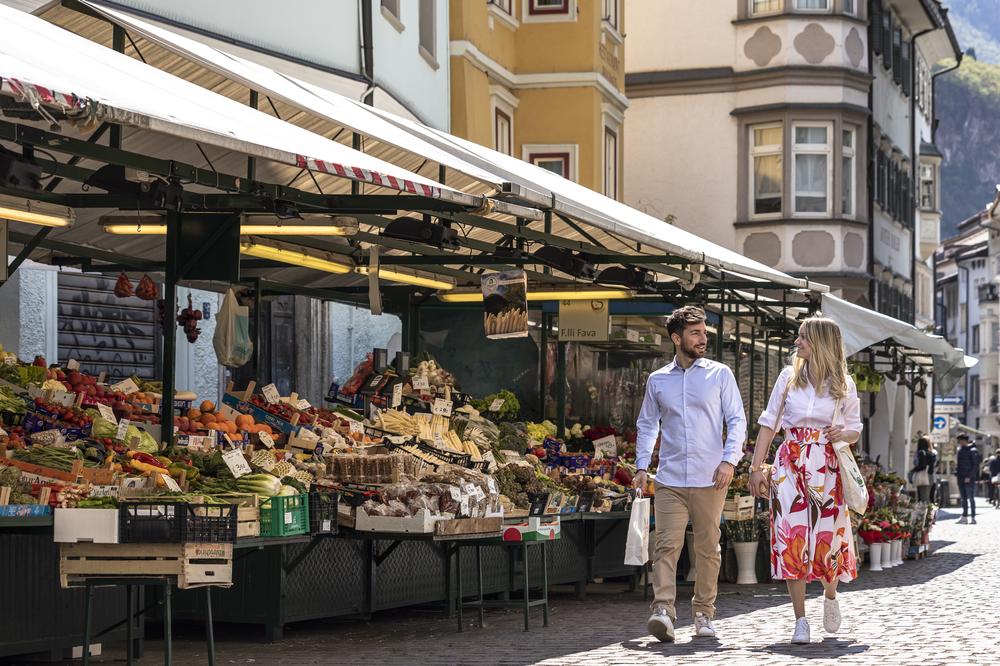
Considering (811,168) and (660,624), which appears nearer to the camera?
(660,624)

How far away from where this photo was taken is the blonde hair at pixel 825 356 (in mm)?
11195

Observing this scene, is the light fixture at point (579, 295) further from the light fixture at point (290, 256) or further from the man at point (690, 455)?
the man at point (690, 455)

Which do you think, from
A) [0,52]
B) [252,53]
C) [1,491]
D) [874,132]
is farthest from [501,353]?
[874,132]

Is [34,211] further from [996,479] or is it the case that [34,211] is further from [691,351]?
[996,479]

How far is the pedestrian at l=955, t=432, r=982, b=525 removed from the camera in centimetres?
3638

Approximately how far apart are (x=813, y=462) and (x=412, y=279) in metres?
6.66

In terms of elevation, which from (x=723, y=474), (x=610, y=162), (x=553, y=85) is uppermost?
(x=553, y=85)

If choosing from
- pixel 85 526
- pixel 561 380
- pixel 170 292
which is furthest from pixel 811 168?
pixel 85 526

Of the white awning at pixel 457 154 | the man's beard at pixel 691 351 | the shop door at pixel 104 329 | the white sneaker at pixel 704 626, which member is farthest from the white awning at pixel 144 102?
the shop door at pixel 104 329

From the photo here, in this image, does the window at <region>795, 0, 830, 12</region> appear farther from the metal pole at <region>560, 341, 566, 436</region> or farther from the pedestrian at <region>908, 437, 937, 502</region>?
the metal pole at <region>560, 341, 566, 436</region>

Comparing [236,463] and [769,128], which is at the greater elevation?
[769,128]

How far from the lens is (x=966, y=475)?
3750cm

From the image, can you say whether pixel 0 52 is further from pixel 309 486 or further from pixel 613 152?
pixel 613 152

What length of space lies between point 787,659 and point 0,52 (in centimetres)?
562
